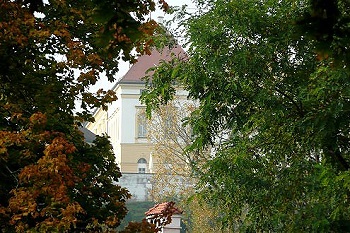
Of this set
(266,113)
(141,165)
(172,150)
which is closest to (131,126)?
(141,165)

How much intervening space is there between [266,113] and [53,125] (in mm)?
3203

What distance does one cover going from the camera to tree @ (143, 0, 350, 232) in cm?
1091

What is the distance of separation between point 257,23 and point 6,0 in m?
5.01

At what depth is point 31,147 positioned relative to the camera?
942cm

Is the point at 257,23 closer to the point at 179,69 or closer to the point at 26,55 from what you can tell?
the point at 179,69

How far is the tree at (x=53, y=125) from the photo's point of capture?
29.5 ft

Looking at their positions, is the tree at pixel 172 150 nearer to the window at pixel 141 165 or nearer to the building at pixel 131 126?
the building at pixel 131 126

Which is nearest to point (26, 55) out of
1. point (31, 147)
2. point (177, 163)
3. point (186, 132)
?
point (31, 147)

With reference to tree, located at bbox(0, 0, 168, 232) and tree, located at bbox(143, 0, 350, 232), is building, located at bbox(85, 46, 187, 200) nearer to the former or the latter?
tree, located at bbox(143, 0, 350, 232)

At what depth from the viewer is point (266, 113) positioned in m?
11.7

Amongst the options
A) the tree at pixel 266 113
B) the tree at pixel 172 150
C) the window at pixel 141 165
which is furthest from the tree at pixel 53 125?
the window at pixel 141 165

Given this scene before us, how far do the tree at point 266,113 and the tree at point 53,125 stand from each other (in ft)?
6.32

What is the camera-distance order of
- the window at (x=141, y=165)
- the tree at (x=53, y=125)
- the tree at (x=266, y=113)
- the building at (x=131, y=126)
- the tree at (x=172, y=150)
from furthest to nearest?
the window at (x=141, y=165) → the building at (x=131, y=126) → the tree at (x=172, y=150) → the tree at (x=266, y=113) → the tree at (x=53, y=125)

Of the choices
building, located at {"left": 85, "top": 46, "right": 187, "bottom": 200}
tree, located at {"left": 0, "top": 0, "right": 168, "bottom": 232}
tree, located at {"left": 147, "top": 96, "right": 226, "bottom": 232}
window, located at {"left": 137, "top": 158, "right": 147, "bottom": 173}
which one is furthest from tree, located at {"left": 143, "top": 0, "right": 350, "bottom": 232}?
window, located at {"left": 137, "top": 158, "right": 147, "bottom": 173}
